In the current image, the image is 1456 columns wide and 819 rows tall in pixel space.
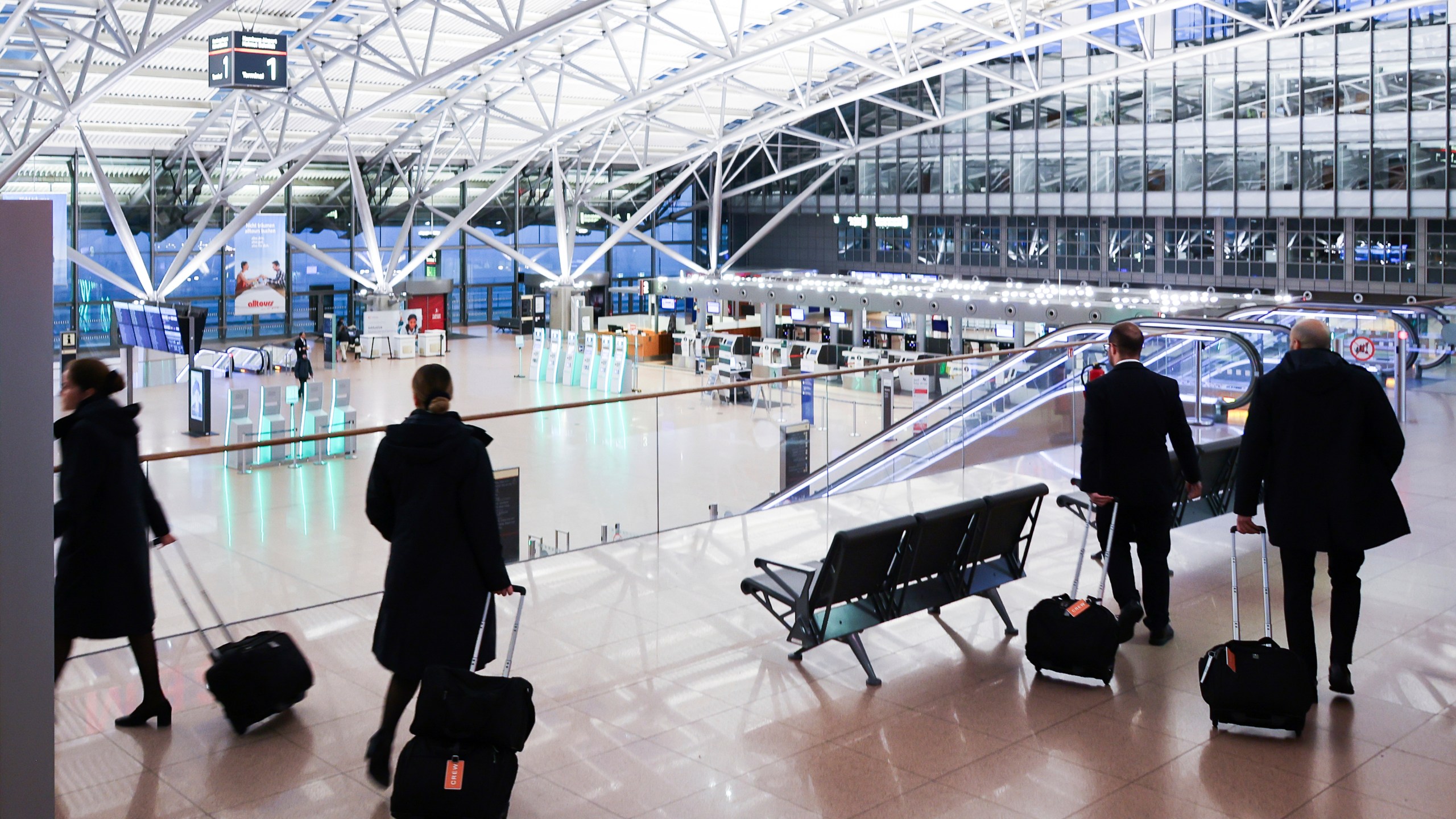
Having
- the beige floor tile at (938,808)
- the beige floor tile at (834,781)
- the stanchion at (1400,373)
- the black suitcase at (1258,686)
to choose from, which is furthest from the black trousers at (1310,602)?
the stanchion at (1400,373)

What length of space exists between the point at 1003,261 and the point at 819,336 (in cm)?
786

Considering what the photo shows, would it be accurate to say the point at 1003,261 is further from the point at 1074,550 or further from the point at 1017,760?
the point at 1017,760

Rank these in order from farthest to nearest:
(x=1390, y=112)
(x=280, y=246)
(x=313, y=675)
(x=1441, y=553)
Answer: (x=280, y=246)
(x=1390, y=112)
(x=1441, y=553)
(x=313, y=675)

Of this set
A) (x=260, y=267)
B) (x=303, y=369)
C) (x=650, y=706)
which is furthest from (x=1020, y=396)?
(x=260, y=267)

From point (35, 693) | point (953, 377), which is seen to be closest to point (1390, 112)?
point (953, 377)

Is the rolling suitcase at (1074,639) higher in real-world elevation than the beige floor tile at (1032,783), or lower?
higher

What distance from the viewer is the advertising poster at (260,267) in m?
39.2

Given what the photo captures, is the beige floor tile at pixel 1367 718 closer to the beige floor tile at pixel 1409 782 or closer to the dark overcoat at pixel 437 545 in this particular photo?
the beige floor tile at pixel 1409 782

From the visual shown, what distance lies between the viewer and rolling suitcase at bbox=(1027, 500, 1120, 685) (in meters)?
5.98

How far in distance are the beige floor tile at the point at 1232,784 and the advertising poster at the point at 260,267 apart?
3748 cm

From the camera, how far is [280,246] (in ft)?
137

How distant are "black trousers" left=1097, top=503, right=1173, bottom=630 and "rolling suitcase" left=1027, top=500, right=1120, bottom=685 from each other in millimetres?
596

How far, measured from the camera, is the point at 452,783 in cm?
451

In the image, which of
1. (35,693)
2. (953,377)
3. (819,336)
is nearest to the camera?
(35,693)
